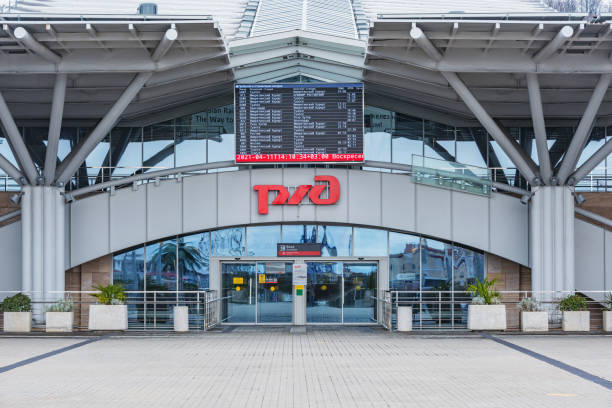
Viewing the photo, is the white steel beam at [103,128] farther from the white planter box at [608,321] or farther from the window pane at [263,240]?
the white planter box at [608,321]

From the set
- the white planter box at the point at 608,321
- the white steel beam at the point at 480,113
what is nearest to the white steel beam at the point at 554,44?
the white steel beam at the point at 480,113

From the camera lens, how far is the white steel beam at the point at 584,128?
19906 millimetres

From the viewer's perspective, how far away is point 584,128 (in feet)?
67.3

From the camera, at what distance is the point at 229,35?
78.5ft

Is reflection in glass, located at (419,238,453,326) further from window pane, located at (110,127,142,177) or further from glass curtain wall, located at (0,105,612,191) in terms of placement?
window pane, located at (110,127,142,177)

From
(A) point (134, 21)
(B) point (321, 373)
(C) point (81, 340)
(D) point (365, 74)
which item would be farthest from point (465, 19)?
(C) point (81, 340)

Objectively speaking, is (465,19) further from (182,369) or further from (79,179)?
(79,179)

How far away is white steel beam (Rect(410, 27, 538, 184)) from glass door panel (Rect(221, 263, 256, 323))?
8.42 m

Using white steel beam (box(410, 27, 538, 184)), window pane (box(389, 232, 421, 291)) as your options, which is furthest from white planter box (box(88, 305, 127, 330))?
white steel beam (box(410, 27, 538, 184))

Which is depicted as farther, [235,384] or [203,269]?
[203,269]

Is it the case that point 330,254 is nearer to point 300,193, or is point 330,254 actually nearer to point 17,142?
point 300,193

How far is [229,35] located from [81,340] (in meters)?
10.2

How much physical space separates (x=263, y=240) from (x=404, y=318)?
5875 millimetres

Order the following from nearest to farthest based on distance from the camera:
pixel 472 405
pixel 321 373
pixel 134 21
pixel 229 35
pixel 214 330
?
1. pixel 472 405
2. pixel 321 373
3. pixel 134 21
4. pixel 214 330
5. pixel 229 35
